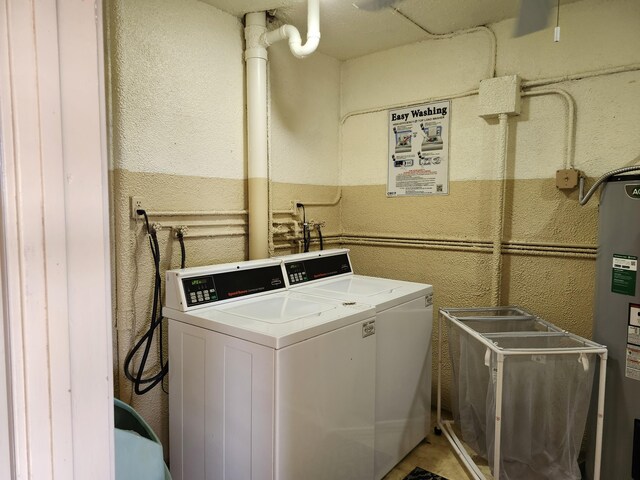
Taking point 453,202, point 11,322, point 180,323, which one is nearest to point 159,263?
point 180,323

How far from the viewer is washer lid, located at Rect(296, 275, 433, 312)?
200 centimetres

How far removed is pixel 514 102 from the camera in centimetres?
235

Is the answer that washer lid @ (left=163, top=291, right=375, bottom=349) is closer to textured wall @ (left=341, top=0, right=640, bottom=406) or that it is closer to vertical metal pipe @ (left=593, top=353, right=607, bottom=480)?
vertical metal pipe @ (left=593, top=353, right=607, bottom=480)

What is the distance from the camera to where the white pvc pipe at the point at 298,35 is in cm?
213

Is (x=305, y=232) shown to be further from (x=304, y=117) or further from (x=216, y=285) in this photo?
(x=216, y=285)

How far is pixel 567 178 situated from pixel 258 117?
1.68 meters

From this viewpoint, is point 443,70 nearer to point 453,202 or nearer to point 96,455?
point 453,202

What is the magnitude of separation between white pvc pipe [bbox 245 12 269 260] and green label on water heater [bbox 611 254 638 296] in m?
1.67

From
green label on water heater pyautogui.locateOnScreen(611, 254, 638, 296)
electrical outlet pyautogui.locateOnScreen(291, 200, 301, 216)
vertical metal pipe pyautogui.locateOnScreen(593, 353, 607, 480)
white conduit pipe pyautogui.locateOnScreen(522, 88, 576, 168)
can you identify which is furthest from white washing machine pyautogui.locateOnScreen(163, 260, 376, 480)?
white conduit pipe pyautogui.locateOnScreen(522, 88, 576, 168)

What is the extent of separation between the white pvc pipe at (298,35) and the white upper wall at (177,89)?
208mm

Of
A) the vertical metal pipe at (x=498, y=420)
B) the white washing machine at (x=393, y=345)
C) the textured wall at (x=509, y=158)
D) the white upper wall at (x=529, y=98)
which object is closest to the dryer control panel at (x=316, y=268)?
the white washing machine at (x=393, y=345)

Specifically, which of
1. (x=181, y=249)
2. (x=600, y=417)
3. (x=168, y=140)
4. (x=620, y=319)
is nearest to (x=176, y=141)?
(x=168, y=140)

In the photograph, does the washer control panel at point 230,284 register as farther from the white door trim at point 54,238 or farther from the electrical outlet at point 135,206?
the white door trim at point 54,238

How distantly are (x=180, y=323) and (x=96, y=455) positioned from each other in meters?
1.21
